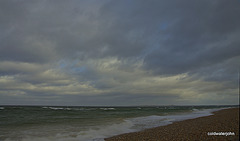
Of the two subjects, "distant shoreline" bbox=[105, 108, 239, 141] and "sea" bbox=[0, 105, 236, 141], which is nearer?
"distant shoreline" bbox=[105, 108, 239, 141]

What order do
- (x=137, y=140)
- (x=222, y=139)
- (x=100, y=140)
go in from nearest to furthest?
(x=222, y=139) < (x=137, y=140) < (x=100, y=140)

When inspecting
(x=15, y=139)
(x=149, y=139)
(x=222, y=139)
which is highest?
(x=222, y=139)

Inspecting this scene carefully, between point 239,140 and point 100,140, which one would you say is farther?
point 100,140

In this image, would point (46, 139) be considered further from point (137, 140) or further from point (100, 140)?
point (137, 140)

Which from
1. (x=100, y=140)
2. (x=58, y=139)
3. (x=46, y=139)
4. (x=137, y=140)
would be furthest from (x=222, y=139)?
(x=46, y=139)

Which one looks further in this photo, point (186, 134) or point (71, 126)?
point (71, 126)

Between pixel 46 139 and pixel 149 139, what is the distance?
26.5ft

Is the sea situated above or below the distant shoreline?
below

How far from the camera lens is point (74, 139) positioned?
41.1ft

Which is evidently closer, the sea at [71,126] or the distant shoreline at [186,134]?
the distant shoreline at [186,134]

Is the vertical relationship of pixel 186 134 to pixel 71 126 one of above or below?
above

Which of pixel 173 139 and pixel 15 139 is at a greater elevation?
pixel 173 139

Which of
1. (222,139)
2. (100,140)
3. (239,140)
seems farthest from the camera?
(100,140)

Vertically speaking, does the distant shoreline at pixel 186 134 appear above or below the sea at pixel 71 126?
above
